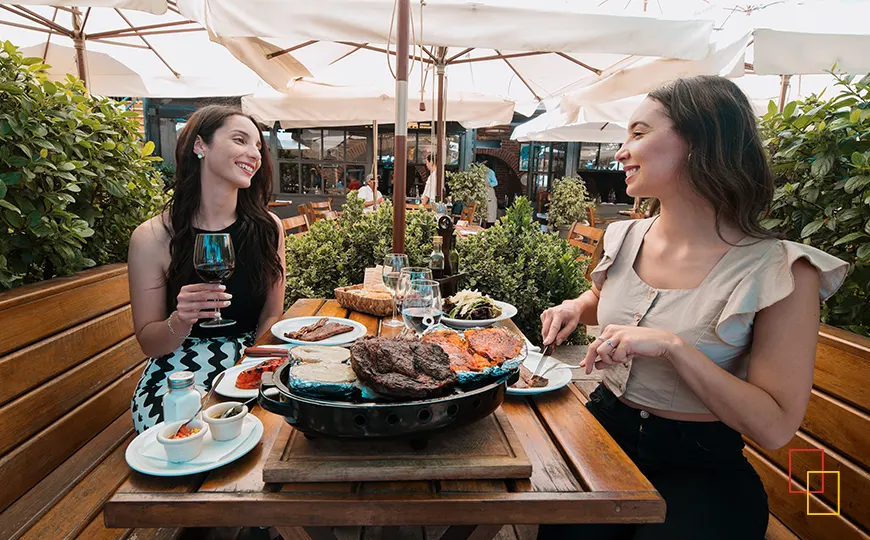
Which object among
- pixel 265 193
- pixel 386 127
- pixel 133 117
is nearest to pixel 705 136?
pixel 265 193

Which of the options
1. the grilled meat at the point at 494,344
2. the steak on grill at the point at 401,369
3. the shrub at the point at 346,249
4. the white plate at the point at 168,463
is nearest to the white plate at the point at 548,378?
the grilled meat at the point at 494,344

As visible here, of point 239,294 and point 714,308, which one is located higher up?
point 714,308

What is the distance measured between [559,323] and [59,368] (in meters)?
1.93

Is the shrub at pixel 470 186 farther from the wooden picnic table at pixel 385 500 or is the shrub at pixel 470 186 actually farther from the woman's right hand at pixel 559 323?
the wooden picnic table at pixel 385 500

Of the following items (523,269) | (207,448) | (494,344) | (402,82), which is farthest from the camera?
(523,269)

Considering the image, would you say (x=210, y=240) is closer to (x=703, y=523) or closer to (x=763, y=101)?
(x=703, y=523)

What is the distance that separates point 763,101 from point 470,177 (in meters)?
5.99

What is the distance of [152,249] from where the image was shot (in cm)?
212

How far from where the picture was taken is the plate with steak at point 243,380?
1.37 m

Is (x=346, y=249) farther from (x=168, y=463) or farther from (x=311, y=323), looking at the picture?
(x=168, y=463)

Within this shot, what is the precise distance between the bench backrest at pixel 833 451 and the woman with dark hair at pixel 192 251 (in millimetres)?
2260

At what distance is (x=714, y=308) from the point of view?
1451 mm

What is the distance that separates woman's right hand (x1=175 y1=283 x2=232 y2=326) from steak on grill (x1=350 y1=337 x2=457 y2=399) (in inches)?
27.0

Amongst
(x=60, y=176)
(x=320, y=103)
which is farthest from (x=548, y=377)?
(x=320, y=103)
